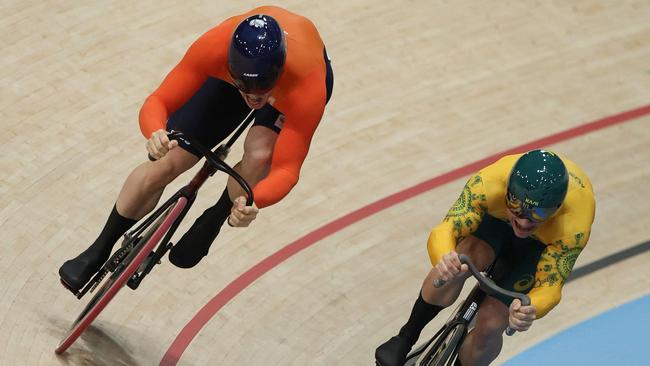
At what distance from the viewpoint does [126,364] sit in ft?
16.2

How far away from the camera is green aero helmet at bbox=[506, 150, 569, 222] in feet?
12.9

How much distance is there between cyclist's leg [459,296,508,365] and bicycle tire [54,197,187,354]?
47.5 inches

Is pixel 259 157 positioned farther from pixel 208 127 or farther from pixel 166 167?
pixel 166 167

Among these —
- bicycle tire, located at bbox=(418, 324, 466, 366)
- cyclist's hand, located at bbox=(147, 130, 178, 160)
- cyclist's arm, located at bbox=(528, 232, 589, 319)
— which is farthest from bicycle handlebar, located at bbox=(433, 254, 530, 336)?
cyclist's hand, located at bbox=(147, 130, 178, 160)

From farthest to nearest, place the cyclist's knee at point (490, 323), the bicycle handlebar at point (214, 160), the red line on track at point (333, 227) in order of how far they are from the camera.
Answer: the red line on track at point (333, 227)
the cyclist's knee at point (490, 323)
the bicycle handlebar at point (214, 160)

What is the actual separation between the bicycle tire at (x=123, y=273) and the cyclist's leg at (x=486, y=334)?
1205mm

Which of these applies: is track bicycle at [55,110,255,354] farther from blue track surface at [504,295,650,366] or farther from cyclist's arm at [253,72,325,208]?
blue track surface at [504,295,650,366]

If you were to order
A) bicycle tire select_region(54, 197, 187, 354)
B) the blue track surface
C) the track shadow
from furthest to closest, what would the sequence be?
the blue track surface
the track shadow
bicycle tire select_region(54, 197, 187, 354)

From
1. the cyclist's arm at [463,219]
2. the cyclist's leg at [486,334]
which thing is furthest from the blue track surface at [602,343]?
the cyclist's arm at [463,219]

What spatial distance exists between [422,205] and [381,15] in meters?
1.71

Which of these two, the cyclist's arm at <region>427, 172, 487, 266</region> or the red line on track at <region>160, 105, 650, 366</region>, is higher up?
the cyclist's arm at <region>427, 172, 487, 266</region>

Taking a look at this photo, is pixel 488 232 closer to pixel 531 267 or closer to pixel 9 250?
pixel 531 267

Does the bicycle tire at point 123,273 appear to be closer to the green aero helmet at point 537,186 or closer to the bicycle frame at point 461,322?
the bicycle frame at point 461,322

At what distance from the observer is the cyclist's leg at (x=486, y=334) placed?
14.3 ft
